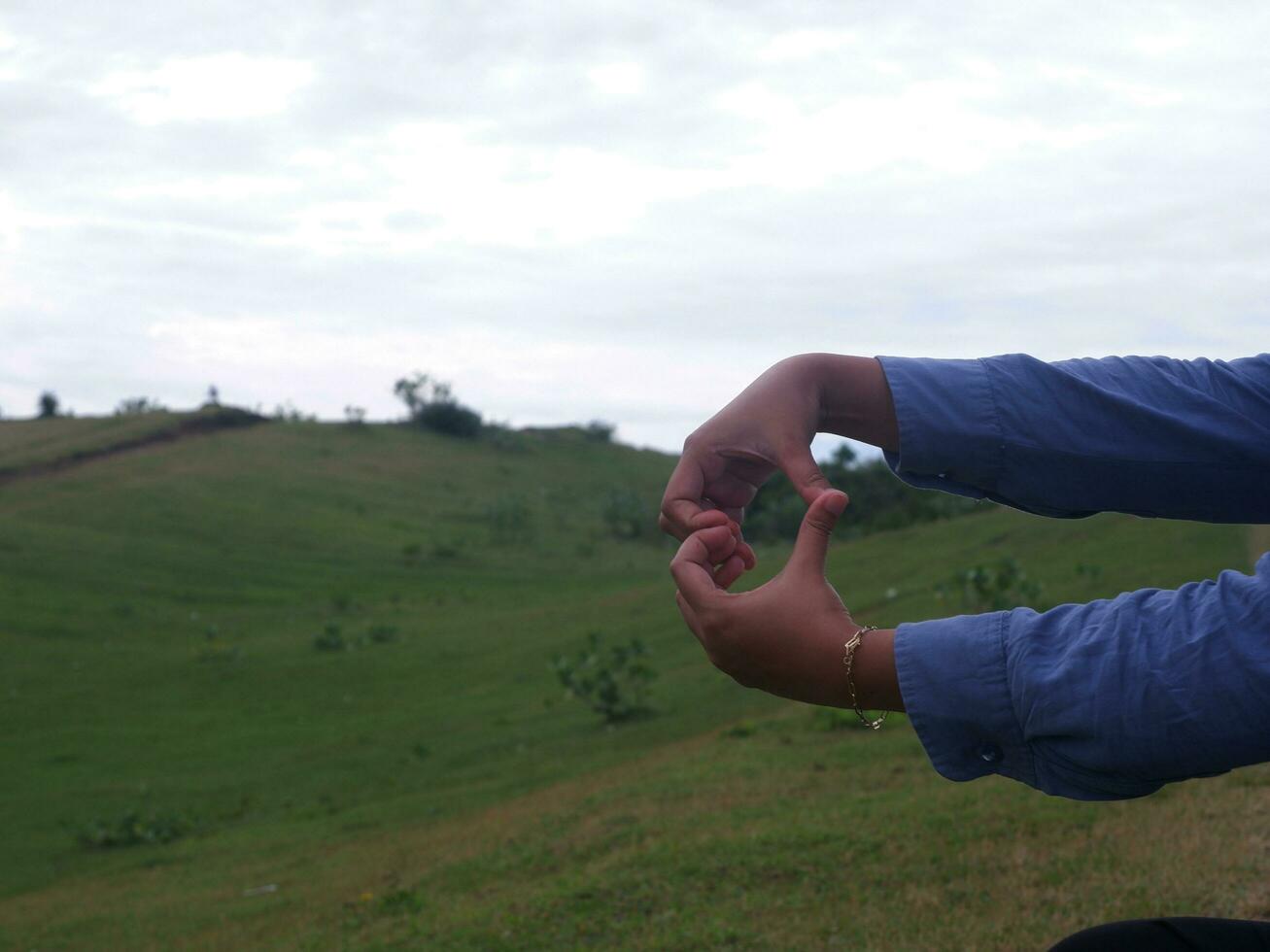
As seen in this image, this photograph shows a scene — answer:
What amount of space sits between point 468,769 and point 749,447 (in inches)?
554

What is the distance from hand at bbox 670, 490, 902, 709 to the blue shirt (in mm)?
55

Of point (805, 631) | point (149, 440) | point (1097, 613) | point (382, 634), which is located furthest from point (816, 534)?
point (149, 440)

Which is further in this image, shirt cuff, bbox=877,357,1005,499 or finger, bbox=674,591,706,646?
shirt cuff, bbox=877,357,1005,499

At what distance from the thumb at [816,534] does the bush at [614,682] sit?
14790 millimetres

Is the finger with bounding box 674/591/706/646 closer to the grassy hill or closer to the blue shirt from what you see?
the blue shirt

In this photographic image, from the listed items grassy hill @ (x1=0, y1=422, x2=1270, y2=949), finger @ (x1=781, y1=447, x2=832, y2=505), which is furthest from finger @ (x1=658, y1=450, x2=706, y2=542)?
grassy hill @ (x1=0, y1=422, x2=1270, y2=949)

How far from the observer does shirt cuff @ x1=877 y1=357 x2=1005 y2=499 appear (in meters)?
1.90

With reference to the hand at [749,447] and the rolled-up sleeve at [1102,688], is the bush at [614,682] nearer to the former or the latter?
the hand at [749,447]

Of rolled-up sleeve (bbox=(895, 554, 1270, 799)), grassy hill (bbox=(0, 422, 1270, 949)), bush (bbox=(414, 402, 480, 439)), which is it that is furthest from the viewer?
bush (bbox=(414, 402, 480, 439))

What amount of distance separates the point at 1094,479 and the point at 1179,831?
3.65 meters

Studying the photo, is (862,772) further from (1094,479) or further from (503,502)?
(503,502)

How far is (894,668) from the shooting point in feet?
5.28

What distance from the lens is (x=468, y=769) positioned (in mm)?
15391

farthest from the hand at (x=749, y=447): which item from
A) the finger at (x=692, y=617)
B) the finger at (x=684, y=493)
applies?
the finger at (x=692, y=617)
